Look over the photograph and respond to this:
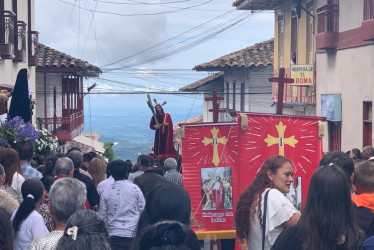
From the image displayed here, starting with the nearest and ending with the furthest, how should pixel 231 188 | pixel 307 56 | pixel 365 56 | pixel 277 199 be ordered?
pixel 277 199 < pixel 231 188 < pixel 365 56 < pixel 307 56

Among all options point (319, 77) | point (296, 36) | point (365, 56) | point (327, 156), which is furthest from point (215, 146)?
point (296, 36)

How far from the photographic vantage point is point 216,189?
962 centimetres

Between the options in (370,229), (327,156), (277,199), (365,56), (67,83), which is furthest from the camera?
(67,83)

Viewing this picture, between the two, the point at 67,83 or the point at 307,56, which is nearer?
the point at 307,56

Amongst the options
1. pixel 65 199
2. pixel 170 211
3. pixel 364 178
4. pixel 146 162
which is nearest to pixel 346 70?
pixel 146 162

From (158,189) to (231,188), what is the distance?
4.58 meters

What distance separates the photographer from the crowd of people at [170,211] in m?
4.74

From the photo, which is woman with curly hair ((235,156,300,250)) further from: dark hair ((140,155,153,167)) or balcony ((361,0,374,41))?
balcony ((361,0,374,41))

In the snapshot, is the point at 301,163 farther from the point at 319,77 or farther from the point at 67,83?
the point at 67,83

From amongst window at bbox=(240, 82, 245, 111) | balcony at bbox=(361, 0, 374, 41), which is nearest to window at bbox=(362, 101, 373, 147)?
balcony at bbox=(361, 0, 374, 41)

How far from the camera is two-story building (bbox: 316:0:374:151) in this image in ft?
62.6

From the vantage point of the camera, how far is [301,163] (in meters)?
8.76

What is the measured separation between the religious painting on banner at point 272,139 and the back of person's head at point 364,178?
255 centimetres

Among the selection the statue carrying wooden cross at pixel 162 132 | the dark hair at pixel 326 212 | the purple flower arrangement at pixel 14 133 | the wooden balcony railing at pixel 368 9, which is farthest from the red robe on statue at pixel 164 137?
the dark hair at pixel 326 212
